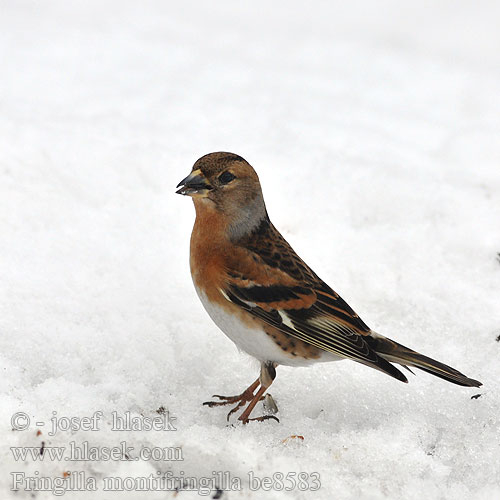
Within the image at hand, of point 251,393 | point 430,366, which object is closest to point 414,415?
point 430,366

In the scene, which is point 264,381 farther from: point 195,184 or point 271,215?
point 271,215

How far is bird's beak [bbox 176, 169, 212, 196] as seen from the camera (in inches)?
165

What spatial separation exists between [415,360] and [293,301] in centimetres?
76

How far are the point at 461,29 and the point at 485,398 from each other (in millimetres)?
7544

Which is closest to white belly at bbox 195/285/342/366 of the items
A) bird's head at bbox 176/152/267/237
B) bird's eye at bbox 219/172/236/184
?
bird's head at bbox 176/152/267/237

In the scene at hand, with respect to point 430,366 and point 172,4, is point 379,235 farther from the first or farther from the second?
point 172,4

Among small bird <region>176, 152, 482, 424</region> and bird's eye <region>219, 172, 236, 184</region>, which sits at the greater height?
bird's eye <region>219, 172, 236, 184</region>

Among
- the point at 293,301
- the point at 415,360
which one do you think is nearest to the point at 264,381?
the point at 293,301

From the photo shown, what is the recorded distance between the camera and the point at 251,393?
439cm

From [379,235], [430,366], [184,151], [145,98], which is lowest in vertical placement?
[430,366]

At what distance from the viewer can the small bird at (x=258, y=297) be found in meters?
4.12

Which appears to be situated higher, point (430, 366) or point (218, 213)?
point (218, 213)

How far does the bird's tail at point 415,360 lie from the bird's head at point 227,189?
1.01 meters

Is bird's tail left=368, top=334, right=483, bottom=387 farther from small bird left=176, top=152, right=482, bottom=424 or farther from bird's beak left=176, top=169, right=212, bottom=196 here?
bird's beak left=176, top=169, right=212, bottom=196
